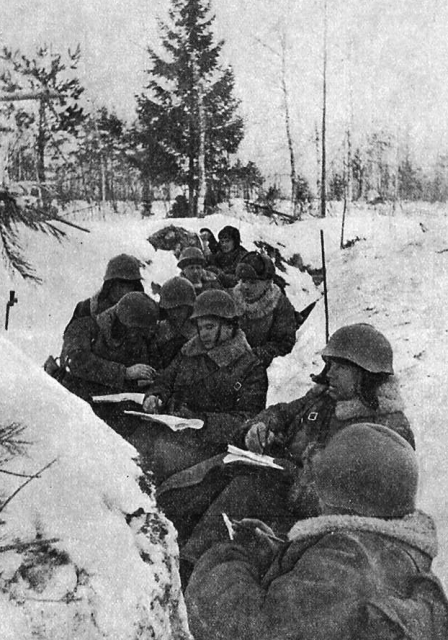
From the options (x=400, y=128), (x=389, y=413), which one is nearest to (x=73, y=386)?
(x=389, y=413)

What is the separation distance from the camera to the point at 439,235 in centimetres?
1162

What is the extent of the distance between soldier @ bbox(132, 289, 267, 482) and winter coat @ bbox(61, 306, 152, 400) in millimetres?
368

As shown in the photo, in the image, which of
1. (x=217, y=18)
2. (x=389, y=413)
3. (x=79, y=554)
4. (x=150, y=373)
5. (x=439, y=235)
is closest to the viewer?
(x=79, y=554)

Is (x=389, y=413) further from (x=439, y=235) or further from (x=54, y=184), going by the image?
(x=439, y=235)

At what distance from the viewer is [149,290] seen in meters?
11.0

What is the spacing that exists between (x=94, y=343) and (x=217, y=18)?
12.4 metres

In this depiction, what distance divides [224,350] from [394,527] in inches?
92.7

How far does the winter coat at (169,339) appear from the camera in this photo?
4691mm

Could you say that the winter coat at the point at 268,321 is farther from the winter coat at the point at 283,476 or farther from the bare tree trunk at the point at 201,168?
the bare tree trunk at the point at 201,168

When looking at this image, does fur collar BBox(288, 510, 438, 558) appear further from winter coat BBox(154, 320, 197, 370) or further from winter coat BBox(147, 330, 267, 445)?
winter coat BBox(154, 320, 197, 370)

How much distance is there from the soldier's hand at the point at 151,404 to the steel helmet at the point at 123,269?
1.22 m

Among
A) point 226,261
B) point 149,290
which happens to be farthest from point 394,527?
point 149,290

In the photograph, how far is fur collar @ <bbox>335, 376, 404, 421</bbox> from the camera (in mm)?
3090

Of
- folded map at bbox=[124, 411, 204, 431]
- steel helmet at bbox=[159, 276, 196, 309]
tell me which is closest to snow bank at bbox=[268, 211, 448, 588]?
folded map at bbox=[124, 411, 204, 431]
